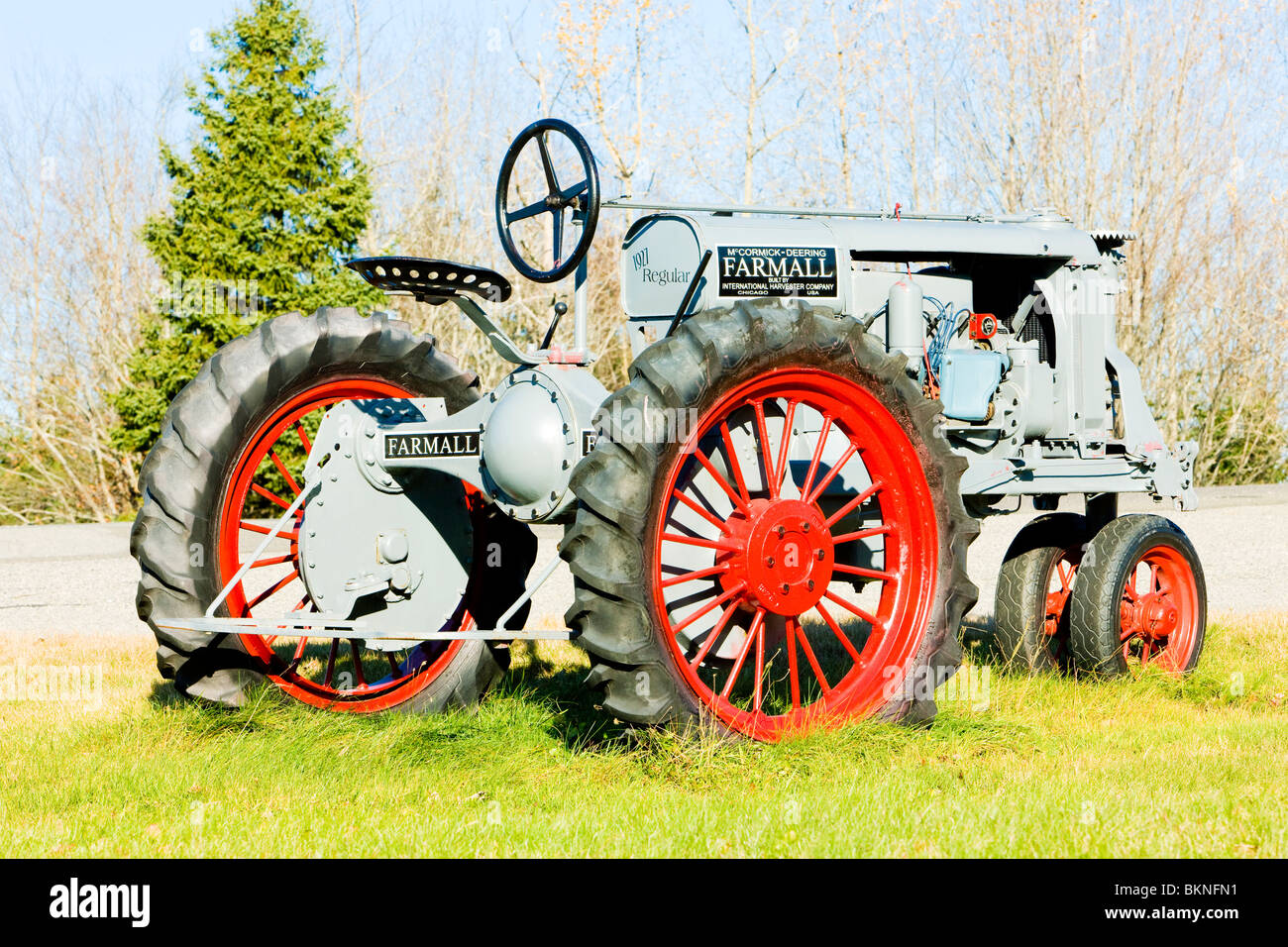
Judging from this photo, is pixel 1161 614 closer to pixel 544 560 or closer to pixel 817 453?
pixel 817 453

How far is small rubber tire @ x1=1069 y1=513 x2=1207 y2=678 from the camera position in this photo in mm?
6023

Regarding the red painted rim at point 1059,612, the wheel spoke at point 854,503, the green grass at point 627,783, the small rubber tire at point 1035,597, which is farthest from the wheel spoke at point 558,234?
the red painted rim at point 1059,612

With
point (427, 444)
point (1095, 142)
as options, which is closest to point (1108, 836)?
point (427, 444)

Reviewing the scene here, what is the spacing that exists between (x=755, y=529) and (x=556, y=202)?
57.2 inches

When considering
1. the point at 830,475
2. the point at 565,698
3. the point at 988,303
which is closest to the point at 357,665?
the point at 565,698

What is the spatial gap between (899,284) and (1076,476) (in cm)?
137

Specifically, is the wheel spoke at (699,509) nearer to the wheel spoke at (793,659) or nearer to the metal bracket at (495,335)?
the wheel spoke at (793,659)

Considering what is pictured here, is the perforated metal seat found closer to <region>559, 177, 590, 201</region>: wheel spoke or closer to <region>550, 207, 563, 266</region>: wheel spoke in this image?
<region>550, 207, 563, 266</region>: wheel spoke

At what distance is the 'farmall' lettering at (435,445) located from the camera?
499 cm

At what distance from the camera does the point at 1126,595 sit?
247 inches

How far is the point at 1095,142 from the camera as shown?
2177cm

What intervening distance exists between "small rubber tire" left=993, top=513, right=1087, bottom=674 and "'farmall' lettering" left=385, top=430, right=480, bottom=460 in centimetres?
290

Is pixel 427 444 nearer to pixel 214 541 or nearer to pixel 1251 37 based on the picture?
pixel 214 541

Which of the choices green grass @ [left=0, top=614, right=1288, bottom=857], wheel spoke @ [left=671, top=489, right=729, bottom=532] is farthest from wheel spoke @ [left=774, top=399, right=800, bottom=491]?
green grass @ [left=0, top=614, right=1288, bottom=857]
